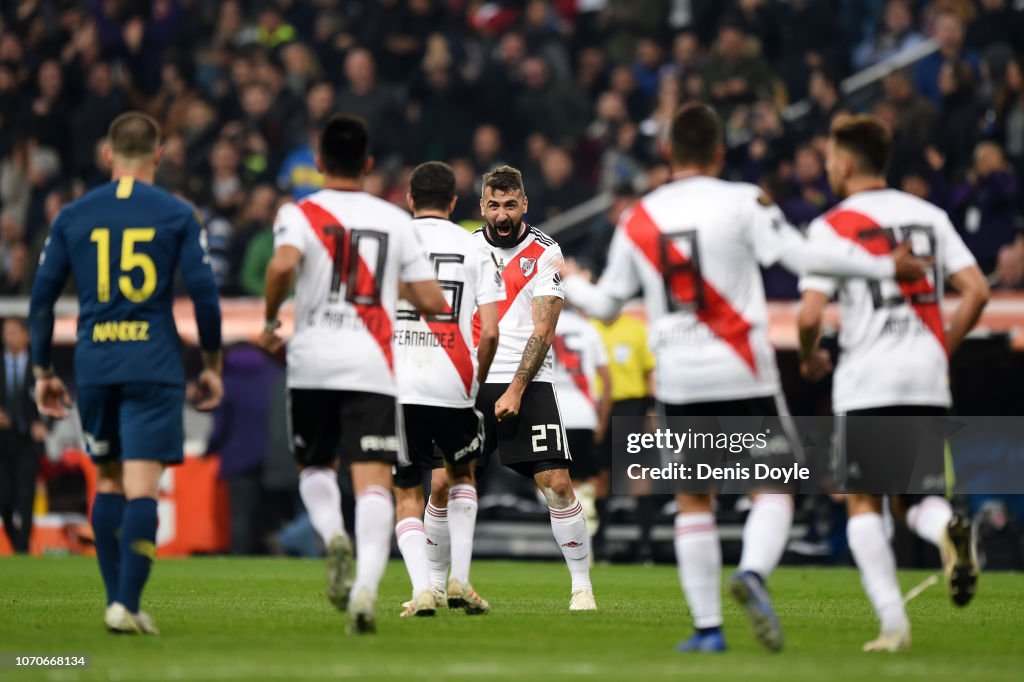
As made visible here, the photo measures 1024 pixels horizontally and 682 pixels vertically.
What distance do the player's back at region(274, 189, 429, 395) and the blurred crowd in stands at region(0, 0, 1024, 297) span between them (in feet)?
33.4

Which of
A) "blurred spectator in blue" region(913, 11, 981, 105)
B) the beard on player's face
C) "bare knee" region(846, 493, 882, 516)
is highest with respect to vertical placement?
"blurred spectator in blue" region(913, 11, 981, 105)

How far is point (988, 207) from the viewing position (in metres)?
17.2

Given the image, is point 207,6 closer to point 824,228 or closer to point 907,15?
point 907,15

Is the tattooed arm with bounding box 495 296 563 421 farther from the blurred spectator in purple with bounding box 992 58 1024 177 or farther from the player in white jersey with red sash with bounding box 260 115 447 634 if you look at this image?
the blurred spectator in purple with bounding box 992 58 1024 177

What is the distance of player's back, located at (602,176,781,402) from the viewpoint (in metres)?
7.66

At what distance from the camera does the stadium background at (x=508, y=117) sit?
1791cm

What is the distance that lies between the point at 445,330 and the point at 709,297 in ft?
8.53

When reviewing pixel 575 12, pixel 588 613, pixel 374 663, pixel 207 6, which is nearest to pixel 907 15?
pixel 575 12

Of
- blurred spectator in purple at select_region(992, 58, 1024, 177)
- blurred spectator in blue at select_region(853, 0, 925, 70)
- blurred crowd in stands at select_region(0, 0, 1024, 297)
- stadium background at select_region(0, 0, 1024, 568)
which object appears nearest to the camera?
stadium background at select_region(0, 0, 1024, 568)

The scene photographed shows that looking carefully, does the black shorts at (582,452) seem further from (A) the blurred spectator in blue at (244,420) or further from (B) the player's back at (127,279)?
(B) the player's back at (127,279)

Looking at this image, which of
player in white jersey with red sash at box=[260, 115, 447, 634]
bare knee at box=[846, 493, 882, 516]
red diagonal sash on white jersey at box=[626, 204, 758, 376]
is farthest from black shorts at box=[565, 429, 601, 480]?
red diagonal sash on white jersey at box=[626, 204, 758, 376]

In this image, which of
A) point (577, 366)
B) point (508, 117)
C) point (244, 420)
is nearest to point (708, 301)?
point (577, 366)

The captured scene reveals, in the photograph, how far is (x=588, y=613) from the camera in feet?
33.3

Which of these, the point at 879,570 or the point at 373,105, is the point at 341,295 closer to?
the point at 879,570
